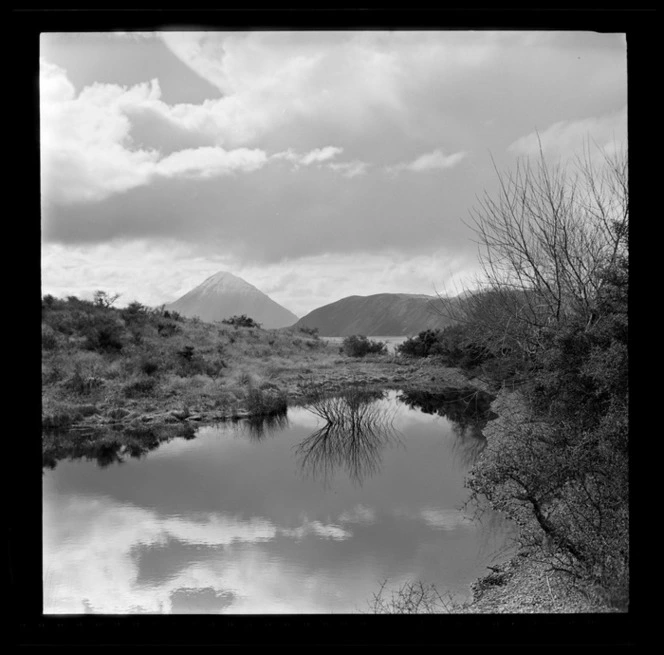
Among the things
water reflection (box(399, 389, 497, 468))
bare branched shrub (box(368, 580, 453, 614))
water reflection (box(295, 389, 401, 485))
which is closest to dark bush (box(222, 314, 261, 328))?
water reflection (box(295, 389, 401, 485))

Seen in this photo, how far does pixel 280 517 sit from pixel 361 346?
314 centimetres

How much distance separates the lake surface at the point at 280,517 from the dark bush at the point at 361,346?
39.6 inches

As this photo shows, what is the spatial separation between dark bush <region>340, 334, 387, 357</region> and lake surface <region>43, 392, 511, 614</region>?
1.01 meters

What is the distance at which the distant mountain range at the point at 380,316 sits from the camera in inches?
250

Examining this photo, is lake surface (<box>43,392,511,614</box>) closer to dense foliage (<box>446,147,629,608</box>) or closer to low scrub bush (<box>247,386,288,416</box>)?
low scrub bush (<box>247,386,288,416</box>)

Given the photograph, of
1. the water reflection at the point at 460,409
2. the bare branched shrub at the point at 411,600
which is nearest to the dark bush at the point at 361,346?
the water reflection at the point at 460,409

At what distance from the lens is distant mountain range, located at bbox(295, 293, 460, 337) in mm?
6348

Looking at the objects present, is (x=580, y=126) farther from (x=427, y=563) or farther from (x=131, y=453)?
(x=131, y=453)

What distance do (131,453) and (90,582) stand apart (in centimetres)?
211

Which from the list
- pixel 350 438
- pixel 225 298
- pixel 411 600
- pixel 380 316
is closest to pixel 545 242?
pixel 411 600

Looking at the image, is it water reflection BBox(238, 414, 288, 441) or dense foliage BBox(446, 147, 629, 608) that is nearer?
dense foliage BBox(446, 147, 629, 608)

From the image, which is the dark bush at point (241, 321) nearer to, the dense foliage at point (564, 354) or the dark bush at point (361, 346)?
the dark bush at point (361, 346)

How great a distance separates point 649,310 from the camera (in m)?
1.18

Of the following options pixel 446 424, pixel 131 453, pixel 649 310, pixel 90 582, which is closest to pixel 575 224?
pixel 649 310
